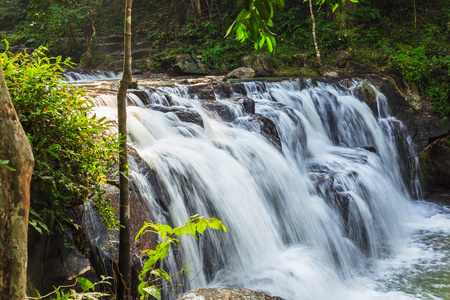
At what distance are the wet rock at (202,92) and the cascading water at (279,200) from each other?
0.20m

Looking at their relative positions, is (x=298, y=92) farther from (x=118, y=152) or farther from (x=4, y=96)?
(x=4, y=96)

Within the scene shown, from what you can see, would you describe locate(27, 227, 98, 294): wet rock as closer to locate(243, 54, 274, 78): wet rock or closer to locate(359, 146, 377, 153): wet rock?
locate(359, 146, 377, 153): wet rock

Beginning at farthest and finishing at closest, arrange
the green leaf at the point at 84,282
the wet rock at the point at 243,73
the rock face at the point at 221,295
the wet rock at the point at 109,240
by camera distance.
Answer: the wet rock at the point at 243,73 < the wet rock at the point at 109,240 < the rock face at the point at 221,295 < the green leaf at the point at 84,282

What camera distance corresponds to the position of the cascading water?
184 inches

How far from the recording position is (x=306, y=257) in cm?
528

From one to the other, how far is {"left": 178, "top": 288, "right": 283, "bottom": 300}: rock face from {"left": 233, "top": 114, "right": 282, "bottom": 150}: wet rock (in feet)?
14.2

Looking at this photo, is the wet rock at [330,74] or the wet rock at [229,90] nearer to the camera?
the wet rock at [229,90]

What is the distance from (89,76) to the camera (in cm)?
1378

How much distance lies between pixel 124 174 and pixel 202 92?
18.9 feet

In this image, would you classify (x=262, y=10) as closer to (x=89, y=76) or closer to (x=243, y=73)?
(x=243, y=73)

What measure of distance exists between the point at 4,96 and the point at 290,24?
1755cm

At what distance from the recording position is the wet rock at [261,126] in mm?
7281

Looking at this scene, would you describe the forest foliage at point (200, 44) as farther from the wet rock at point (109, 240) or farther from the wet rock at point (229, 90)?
the wet rock at point (229, 90)

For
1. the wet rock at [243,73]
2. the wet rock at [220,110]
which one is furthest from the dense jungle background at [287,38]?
the wet rock at [220,110]
